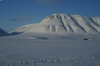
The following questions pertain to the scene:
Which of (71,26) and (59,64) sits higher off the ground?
(71,26)

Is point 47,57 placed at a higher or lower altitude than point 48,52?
lower

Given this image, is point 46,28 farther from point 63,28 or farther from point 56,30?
point 63,28

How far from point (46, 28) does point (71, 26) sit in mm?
30452

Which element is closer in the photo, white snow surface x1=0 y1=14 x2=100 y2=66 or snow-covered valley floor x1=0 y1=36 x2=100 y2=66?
snow-covered valley floor x1=0 y1=36 x2=100 y2=66

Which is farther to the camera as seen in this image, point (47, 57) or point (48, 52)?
point (48, 52)

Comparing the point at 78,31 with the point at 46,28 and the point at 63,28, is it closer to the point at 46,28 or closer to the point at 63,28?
the point at 63,28

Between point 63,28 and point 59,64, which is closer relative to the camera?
point 59,64

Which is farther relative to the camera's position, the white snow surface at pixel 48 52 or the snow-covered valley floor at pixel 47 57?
the white snow surface at pixel 48 52

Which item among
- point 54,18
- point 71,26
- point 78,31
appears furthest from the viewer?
point 54,18

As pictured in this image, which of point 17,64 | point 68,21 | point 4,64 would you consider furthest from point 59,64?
point 68,21

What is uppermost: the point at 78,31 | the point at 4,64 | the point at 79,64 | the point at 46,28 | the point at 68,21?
the point at 68,21

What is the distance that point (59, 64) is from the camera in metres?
9.77

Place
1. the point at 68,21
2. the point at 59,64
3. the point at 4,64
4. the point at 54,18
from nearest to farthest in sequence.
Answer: the point at 4,64 → the point at 59,64 → the point at 68,21 → the point at 54,18

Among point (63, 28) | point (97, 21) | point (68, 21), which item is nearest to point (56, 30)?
point (63, 28)
